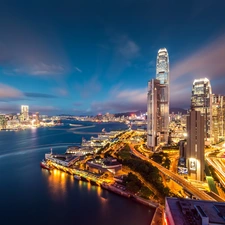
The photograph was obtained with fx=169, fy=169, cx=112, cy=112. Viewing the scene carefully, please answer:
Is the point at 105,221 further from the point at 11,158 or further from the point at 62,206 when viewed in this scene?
the point at 11,158

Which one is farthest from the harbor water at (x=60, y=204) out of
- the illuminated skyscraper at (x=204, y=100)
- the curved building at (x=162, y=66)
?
the illuminated skyscraper at (x=204, y=100)

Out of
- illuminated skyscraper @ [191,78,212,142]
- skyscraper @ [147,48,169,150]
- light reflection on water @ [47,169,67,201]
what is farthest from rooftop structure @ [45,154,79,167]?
illuminated skyscraper @ [191,78,212,142]

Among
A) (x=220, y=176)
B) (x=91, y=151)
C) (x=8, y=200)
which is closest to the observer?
(x=8, y=200)

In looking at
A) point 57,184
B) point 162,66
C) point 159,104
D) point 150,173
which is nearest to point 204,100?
point 159,104

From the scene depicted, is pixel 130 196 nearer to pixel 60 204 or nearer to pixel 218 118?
pixel 60 204

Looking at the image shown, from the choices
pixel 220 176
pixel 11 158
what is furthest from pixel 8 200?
pixel 220 176

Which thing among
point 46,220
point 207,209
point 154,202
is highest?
point 207,209
